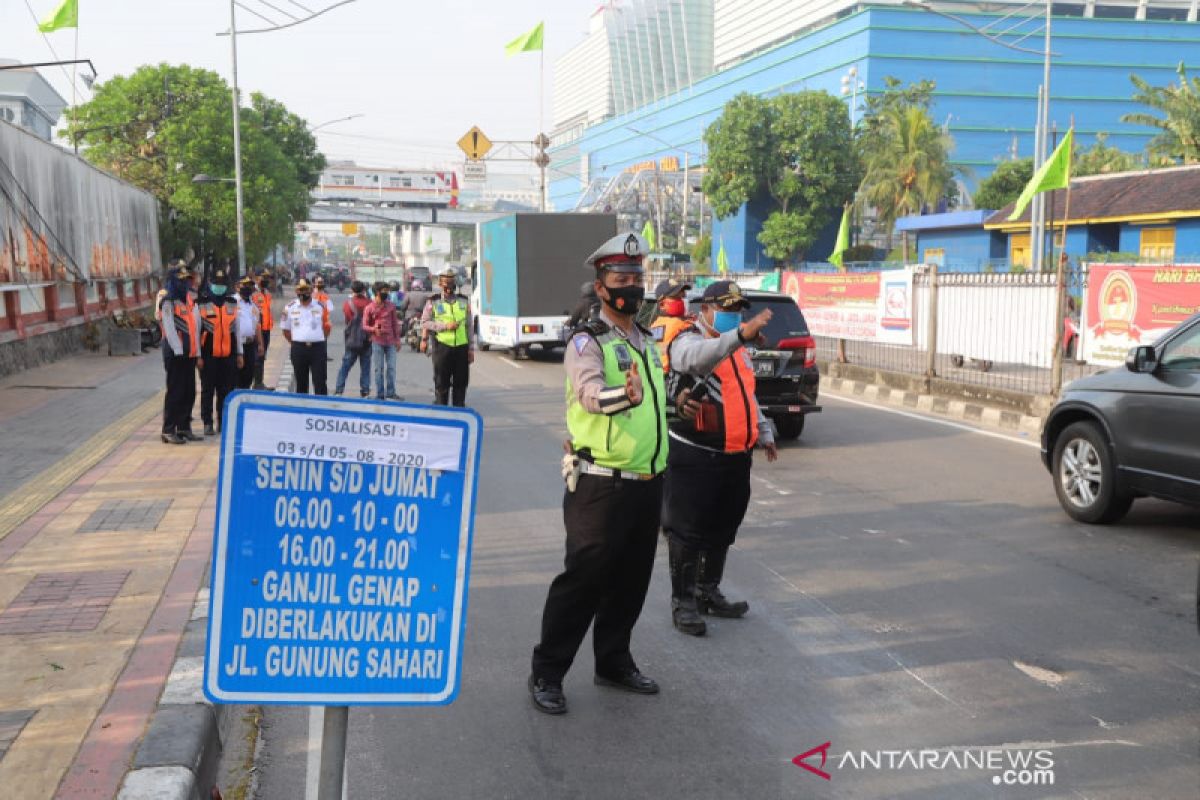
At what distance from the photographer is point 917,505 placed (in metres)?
8.50

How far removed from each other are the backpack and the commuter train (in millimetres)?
97017

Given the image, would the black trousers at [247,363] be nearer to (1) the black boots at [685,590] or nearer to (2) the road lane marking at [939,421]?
(2) the road lane marking at [939,421]


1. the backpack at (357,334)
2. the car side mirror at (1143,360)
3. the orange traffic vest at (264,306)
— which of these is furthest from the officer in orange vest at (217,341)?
the car side mirror at (1143,360)

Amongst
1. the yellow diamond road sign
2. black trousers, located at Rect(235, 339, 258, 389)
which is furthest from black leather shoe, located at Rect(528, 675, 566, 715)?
the yellow diamond road sign

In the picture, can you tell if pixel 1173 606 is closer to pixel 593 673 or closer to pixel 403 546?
pixel 593 673

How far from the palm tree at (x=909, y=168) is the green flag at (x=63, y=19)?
1449 inches

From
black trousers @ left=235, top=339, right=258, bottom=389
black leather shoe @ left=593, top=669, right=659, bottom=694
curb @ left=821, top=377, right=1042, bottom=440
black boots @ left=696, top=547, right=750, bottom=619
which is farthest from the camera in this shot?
curb @ left=821, top=377, right=1042, bottom=440

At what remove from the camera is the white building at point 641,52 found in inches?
5059

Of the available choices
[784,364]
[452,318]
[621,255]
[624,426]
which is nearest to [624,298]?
[621,255]

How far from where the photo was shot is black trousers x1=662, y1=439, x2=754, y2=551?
17.7ft

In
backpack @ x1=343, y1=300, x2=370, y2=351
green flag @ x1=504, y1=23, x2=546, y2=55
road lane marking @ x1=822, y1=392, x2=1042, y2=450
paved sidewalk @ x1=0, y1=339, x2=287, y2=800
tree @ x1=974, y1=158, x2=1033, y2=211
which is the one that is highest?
green flag @ x1=504, y1=23, x2=546, y2=55

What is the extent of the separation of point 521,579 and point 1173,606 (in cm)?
360

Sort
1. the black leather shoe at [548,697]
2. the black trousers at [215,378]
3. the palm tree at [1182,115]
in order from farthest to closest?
the palm tree at [1182,115], the black trousers at [215,378], the black leather shoe at [548,697]

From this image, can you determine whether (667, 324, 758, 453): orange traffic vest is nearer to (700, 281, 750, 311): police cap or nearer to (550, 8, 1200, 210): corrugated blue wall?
(700, 281, 750, 311): police cap
